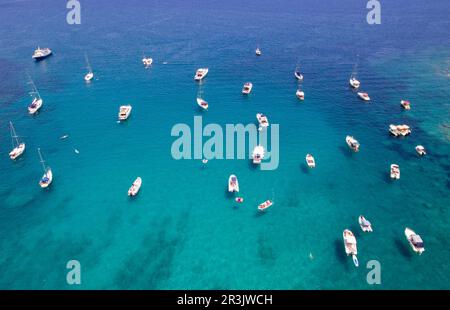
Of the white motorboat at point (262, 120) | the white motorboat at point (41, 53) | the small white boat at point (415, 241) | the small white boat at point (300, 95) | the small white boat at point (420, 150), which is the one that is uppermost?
the white motorboat at point (41, 53)

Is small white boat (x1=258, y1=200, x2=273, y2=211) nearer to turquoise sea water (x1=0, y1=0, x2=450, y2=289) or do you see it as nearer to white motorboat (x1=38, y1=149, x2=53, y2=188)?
turquoise sea water (x1=0, y1=0, x2=450, y2=289)

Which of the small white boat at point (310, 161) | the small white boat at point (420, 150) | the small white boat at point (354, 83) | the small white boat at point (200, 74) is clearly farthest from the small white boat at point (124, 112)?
the small white boat at point (420, 150)

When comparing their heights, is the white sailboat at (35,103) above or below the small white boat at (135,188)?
above

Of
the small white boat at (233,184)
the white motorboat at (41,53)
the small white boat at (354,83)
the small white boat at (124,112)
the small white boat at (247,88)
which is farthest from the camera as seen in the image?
the white motorboat at (41,53)

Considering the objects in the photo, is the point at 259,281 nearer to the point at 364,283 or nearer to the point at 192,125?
the point at 364,283

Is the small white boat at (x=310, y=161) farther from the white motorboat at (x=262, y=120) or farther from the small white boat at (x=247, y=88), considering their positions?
the small white boat at (x=247, y=88)

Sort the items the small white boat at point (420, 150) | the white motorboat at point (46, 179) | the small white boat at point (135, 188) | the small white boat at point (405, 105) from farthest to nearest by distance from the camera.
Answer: the small white boat at point (405, 105)
the small white boat at point (420, 150)
the white motorboat at point (46, 179)
the small white boat at point (135, 188)
